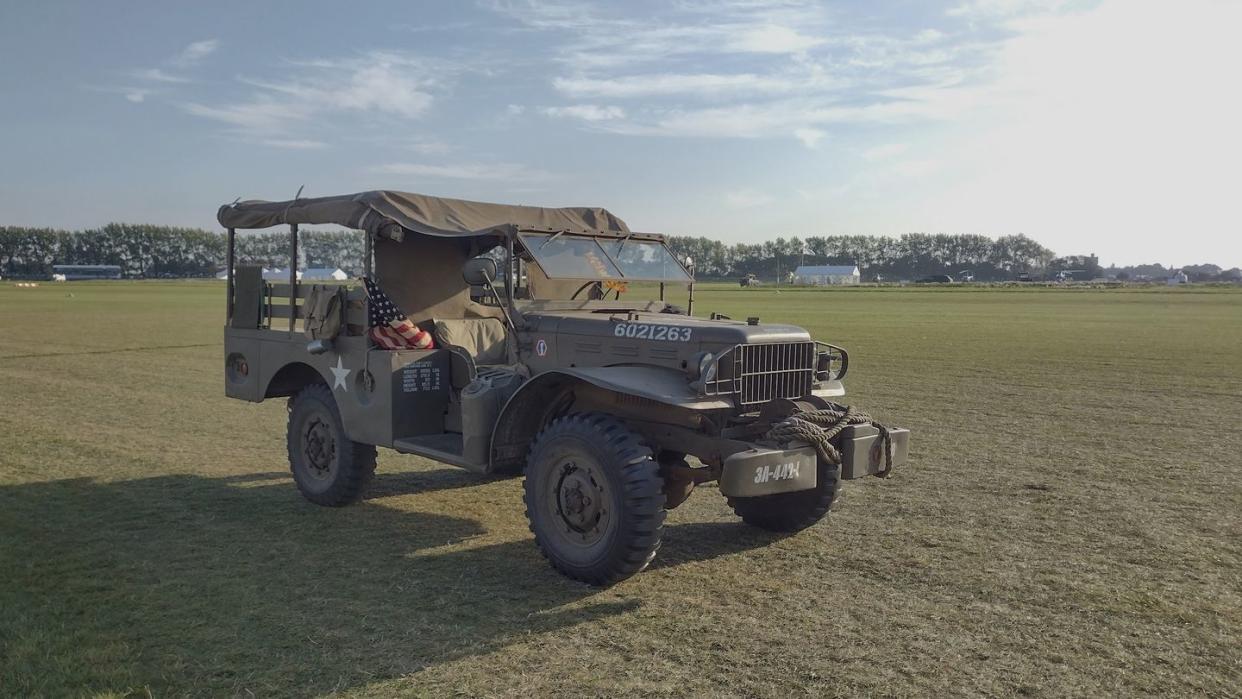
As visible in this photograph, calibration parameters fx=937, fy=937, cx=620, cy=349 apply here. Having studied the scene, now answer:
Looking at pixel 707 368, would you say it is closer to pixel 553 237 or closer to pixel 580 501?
pixel 580 501

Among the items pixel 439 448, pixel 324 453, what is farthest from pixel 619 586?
pixel 324 453

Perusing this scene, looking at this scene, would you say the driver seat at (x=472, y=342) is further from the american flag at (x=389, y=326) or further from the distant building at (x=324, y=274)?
the distant building at (x=324, y=274)

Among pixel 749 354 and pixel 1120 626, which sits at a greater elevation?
pixel 749 354

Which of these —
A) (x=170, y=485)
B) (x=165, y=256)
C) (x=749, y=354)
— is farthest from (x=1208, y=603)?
(x=165, y=256)

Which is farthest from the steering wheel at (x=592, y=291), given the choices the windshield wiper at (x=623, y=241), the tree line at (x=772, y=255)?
the tree line at (x=772, y=255)

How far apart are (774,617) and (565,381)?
2.30 metres

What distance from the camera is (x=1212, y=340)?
92.3 ft

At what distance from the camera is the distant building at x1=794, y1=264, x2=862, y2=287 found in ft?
454

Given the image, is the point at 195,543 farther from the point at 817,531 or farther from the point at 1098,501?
the point at 1098,501

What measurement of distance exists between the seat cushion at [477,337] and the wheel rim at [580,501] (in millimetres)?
1875

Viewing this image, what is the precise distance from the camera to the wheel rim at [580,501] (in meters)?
6.21

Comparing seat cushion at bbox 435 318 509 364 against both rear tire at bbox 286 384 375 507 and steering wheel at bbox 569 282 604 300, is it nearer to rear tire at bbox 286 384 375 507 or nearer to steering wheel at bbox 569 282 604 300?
steering wheel at bbox 569 282 604 300

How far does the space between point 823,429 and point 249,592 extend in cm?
393

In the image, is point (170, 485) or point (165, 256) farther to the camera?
point (165, 256)
